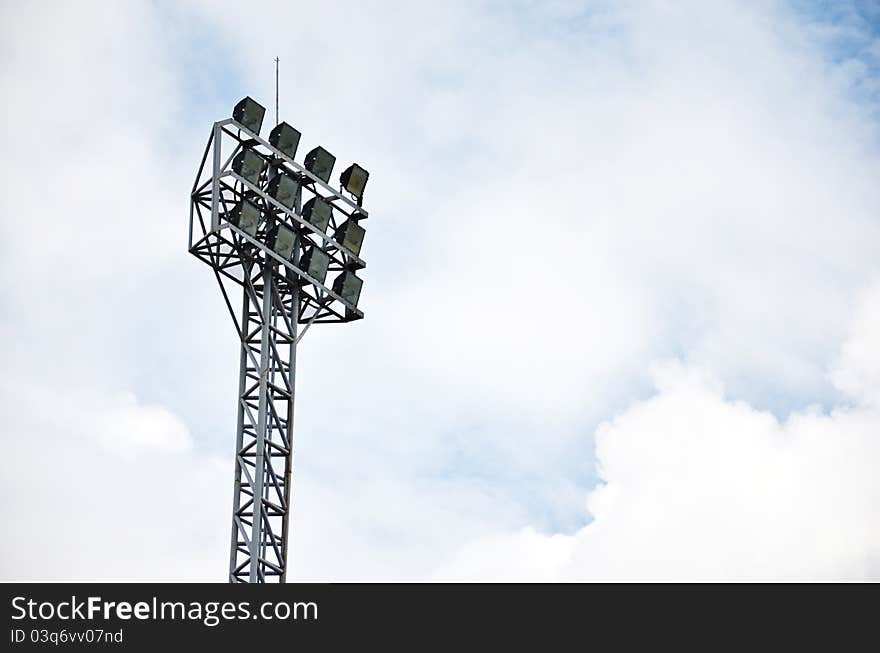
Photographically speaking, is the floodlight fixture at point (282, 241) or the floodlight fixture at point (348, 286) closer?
the floodlight fixture at point (282, 241)

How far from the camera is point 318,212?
188 feet

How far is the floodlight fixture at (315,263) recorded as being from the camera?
5706cm

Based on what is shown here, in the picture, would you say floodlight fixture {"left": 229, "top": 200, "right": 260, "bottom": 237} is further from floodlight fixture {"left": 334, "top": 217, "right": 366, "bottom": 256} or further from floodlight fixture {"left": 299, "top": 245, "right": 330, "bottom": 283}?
floodlight fixture {"left": 334, "top": 217, "right": 366, "bottom": 256}

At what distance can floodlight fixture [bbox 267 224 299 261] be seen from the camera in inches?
2205

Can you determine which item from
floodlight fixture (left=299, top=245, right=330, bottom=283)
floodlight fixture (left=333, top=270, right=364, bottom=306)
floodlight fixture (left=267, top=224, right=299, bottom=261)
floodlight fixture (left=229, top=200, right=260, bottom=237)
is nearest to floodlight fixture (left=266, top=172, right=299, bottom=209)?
floodlight fixture (left=267, top=224, right=299, bottom=261)

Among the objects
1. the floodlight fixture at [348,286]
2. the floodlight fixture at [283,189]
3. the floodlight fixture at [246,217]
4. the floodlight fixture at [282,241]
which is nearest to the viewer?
the floodlight fixture at [246,217]

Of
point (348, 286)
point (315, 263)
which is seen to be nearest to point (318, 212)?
point (315, 263)

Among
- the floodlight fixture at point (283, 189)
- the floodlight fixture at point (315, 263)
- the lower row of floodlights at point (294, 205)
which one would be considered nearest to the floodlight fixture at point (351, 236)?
the lower row of floodlights at point (294, 205)

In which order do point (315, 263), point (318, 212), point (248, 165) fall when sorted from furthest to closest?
1. point (318, 212)
2. point (315, 263)
3. point (248, 165)

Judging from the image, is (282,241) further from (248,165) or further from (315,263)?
(248,165)

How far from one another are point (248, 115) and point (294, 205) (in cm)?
346

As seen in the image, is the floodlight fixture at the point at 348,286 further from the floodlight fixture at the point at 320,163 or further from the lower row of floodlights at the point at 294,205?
A: the floodlight fixture at the point at 320,163
